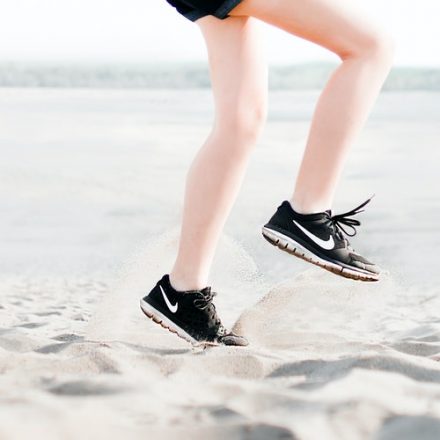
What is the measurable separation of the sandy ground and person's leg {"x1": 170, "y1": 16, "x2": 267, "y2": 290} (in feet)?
1.17

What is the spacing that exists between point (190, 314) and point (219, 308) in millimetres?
1428

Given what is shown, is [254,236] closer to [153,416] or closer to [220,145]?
[220,145]

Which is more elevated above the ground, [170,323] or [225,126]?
[225,126]

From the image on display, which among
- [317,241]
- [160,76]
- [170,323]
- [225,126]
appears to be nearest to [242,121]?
[225,126]

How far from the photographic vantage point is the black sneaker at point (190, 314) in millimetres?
2879

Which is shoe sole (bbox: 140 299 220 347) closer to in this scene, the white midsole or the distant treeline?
the white midsole

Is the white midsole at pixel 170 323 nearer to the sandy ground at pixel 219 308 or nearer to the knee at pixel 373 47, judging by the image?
the sandy ground at pixel 219 308

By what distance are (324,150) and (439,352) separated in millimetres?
707

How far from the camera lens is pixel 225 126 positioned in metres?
2.70

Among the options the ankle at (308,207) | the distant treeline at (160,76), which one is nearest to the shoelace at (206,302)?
the ankle at (308,207)

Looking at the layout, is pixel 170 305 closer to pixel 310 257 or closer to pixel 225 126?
pixel 310 257

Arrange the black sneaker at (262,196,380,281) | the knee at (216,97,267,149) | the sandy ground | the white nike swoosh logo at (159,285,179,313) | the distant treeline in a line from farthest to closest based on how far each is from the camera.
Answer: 1. the distant treeline
2. the white nike swoosh logo at (159,285,179,313)
3. the black sneaker at (262,196,380,281)
4. the knee at (216,97,267,149)
5. the sandy ground

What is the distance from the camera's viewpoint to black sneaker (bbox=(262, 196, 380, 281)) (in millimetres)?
2789

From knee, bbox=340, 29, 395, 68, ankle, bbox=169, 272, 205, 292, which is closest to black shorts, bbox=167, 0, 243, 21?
knee, bbox=340, 29, 395, 68
